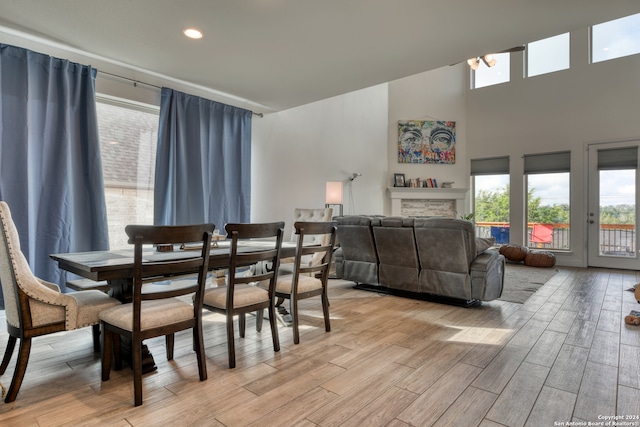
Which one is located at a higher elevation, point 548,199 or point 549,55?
point 549,55

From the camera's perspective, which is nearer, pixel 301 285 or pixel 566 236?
pixel 301 285

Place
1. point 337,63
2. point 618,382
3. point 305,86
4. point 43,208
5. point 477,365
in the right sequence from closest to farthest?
point 618,382 → point 477,365 → point 43,208 → point 337,63 → point 305,86

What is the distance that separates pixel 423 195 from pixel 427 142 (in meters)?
1.28

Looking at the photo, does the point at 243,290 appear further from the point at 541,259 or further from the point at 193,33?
the point at 541,259

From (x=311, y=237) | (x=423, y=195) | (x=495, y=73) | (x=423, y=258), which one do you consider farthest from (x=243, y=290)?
(x=495, y=73)

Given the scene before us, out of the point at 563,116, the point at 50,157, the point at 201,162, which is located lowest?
the point at 50,157

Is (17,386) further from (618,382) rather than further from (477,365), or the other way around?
(618,382)

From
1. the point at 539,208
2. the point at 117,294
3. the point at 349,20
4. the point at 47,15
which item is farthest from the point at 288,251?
the point at 539,208

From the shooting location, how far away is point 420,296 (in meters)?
4.10

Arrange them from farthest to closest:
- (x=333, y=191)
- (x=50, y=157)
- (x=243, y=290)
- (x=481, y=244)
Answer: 1. (x=333, y=191)
2. (x=481, y=244)
3. (x=50, y=157)
4. (x=243, y=290)

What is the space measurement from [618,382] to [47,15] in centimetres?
479

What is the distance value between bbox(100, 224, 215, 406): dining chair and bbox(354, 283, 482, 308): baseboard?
2.72 metres

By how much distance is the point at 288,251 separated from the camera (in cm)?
269

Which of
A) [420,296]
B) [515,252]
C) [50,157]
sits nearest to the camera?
[50,157]
